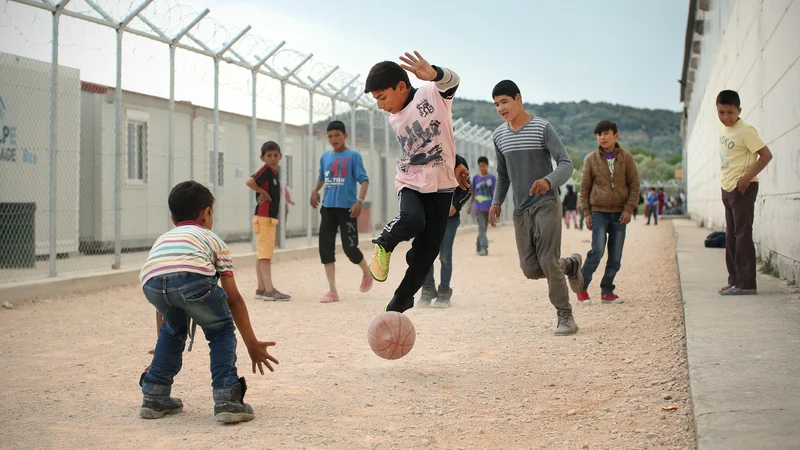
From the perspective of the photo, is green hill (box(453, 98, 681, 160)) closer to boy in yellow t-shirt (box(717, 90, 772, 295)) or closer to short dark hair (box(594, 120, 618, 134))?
short dark hair (box(594, 120, 618, 134))

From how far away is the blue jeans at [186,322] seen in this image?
3635 mm

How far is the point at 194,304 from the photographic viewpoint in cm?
365

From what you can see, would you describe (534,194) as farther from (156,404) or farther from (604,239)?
(156,404)

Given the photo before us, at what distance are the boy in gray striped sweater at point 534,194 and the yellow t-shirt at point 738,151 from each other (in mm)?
1757

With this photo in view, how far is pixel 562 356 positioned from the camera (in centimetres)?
509

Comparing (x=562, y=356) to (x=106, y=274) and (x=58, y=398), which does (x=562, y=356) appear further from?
(x=106, y=274)

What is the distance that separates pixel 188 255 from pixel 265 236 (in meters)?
4.98

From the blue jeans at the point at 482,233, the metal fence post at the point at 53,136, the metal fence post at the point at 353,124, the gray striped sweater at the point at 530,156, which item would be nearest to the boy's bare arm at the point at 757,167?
the gray striped sweater at the point at 530,156

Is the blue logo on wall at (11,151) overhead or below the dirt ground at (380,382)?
overhead

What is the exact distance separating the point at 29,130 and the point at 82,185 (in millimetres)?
1060

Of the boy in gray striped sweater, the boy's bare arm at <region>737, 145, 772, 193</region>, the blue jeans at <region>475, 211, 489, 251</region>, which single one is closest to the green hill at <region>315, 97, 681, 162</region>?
the blue jeans at <region>475, 211, 489, 251</region>

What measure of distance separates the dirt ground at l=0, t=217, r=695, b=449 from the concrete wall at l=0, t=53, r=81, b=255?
9.89 feet

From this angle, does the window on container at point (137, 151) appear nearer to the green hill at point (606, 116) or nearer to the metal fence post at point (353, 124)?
the metal fence post at point (353, 124)

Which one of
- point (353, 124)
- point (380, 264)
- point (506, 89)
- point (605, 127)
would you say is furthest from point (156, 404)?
point (353, 124)
